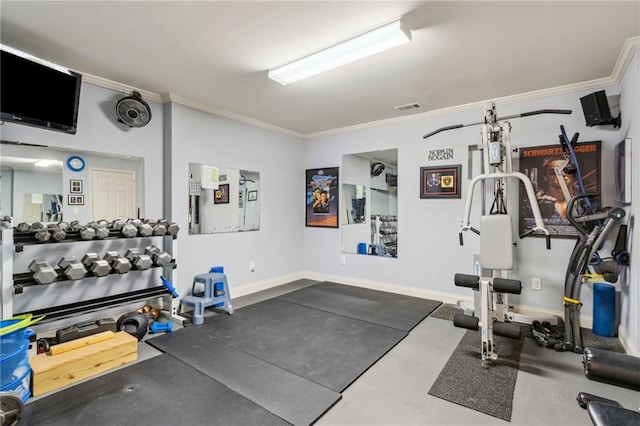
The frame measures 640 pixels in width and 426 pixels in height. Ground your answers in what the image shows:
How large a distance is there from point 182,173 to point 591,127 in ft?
14.7

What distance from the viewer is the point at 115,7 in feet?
6.77

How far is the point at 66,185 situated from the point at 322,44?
270 cm

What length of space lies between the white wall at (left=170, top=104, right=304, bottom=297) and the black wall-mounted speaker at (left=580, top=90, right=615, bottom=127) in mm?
3501

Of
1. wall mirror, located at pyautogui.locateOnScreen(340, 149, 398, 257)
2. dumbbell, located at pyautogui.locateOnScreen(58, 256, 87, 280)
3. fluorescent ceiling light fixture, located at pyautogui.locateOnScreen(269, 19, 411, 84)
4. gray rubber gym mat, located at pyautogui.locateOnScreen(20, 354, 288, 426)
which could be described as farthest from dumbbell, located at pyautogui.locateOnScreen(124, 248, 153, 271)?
wall mirror, located at pyautogui.locateOnScreen(340, 149, 398, 257)

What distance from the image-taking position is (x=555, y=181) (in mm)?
3412

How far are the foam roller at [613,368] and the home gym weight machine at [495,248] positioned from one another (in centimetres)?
138

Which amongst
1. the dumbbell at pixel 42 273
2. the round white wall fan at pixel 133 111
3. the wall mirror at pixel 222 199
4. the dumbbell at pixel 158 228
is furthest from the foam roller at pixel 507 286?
the round white wall fan at pixel 133 111

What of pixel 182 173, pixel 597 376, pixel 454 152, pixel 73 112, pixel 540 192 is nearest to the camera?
pixel 597 376

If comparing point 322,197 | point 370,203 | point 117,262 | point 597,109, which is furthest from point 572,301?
point 117,262

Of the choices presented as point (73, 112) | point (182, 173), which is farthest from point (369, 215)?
point (73, 112)

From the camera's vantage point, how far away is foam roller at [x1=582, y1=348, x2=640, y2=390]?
1.04 metres

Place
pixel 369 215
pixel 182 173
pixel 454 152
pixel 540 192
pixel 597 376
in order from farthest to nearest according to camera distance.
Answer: pixel 369 215 < pixel 454 152 < pixel 182 173 < pixel 540 192 < pixel 597 376

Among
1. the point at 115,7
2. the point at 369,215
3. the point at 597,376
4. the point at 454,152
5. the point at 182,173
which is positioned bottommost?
the point at 597,376

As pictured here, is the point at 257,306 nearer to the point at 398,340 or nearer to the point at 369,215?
the point at 398,340
